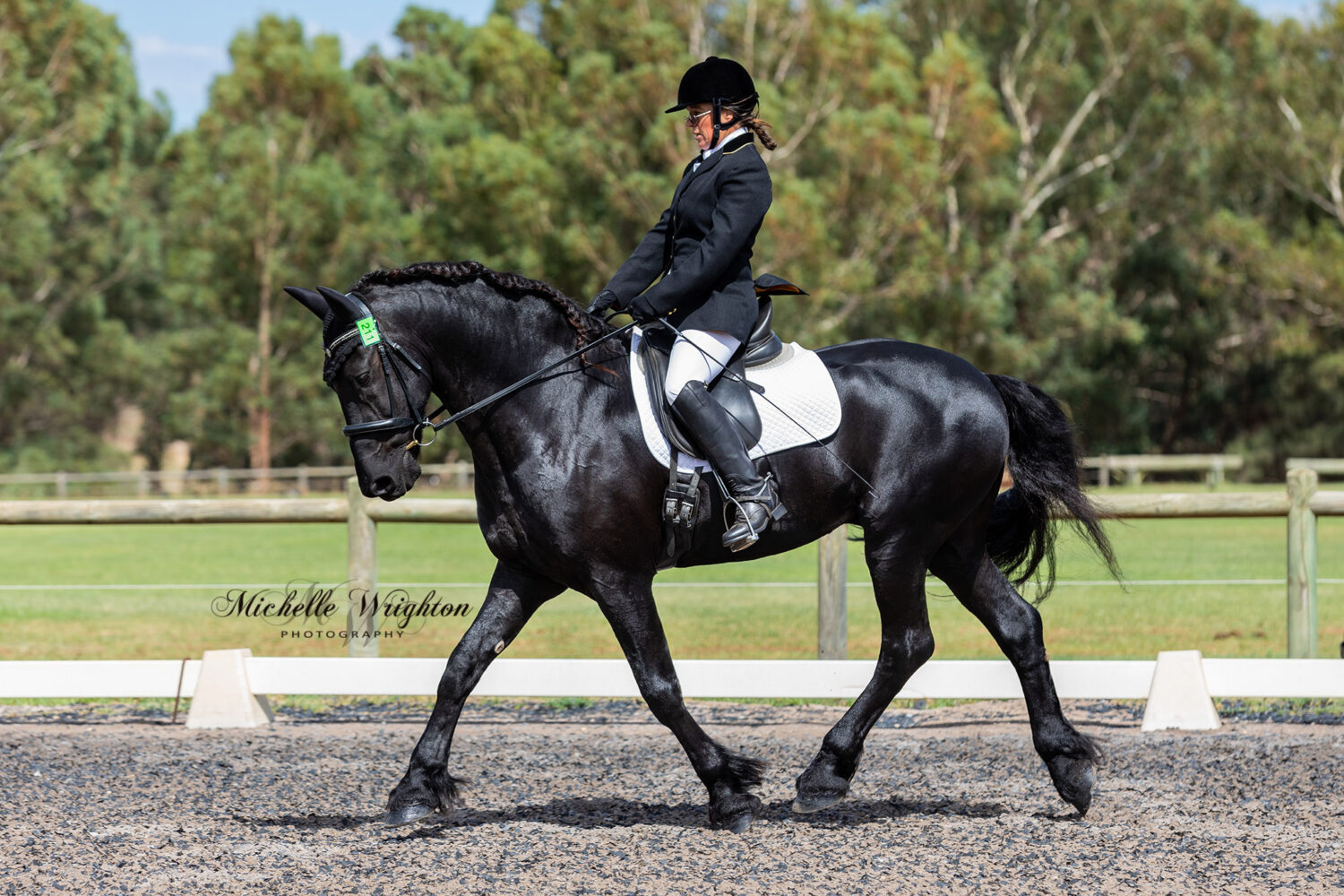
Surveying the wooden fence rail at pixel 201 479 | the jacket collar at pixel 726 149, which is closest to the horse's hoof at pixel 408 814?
the jacket collar at pixel 726 149

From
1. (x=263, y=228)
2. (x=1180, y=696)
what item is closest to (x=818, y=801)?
(x=1180, y=696)

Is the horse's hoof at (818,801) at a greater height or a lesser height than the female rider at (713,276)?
lesser

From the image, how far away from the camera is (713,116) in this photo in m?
4.86

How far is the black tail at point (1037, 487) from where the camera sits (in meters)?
5.34

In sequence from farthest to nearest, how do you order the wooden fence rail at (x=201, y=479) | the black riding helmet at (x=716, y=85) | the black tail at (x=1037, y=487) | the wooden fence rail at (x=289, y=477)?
the wooden fence rail at (x=201, y=479)
the wooden fence rail at (x=289, y=477)
the black tail at (x=1037, y=487)
the black riding helmet at (x=716, y=85)

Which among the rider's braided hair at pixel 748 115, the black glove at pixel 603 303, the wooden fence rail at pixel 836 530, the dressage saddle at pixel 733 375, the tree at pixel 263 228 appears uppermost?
the tree at pixel 263 228

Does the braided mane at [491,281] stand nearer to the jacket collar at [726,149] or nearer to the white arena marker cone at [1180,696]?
the jacket collar at [726,149]

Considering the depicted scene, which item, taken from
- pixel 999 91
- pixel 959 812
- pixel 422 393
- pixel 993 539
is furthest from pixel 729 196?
pixel 999 91

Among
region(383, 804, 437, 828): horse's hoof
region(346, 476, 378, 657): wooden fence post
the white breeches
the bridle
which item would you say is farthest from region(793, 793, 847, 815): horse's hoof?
region(346, 476, 378, 657): wooden fence post

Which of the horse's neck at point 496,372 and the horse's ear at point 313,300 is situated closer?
the horse's ear at point 313,300

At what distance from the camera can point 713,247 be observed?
4645mm

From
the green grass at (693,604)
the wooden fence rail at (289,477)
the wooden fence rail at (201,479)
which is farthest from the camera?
the wooden fence rail at (201,479)

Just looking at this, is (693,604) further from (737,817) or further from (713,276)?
(713,276)

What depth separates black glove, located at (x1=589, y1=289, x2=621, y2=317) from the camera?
482cm
